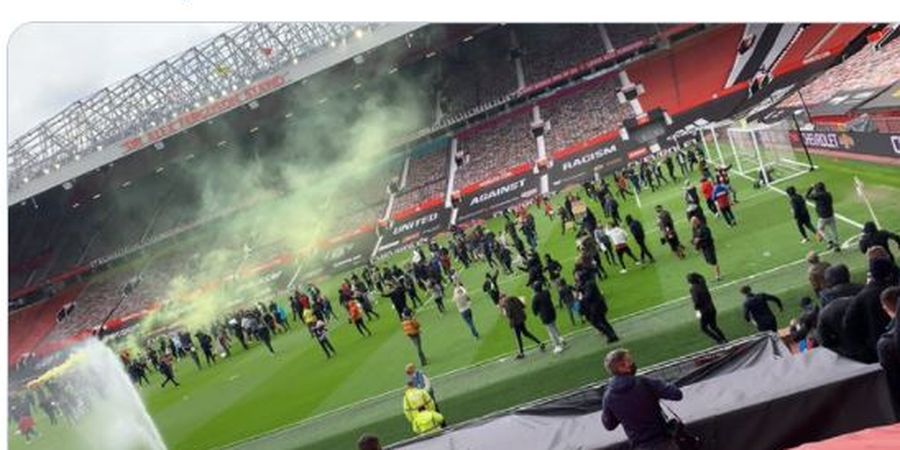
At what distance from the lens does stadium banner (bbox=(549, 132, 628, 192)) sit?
15.0 metres

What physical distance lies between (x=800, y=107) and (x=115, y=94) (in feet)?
35.1

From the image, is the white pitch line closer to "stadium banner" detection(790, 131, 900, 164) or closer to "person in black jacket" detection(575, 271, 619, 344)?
"person in black jacket" detection(575, 271, 619, 344)

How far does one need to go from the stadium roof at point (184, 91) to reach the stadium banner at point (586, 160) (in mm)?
4310

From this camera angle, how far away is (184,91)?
1236 centimetres

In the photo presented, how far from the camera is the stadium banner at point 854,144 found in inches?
428

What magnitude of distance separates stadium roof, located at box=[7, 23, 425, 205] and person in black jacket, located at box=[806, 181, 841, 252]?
475cm

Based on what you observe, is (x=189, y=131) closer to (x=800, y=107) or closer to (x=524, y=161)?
(x=524, y=161)

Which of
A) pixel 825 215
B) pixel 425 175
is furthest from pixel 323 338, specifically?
pixel 825 215

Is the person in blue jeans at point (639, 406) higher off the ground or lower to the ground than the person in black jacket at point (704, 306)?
higher

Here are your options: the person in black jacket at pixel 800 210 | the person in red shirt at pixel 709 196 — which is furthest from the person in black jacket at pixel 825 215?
the person in red shirt at pixel 709 196

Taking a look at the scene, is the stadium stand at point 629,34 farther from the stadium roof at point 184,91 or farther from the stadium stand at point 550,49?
the stadium roof at point 184,91

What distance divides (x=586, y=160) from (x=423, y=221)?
323 cm

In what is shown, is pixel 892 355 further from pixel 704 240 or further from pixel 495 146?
pixel 495 146
